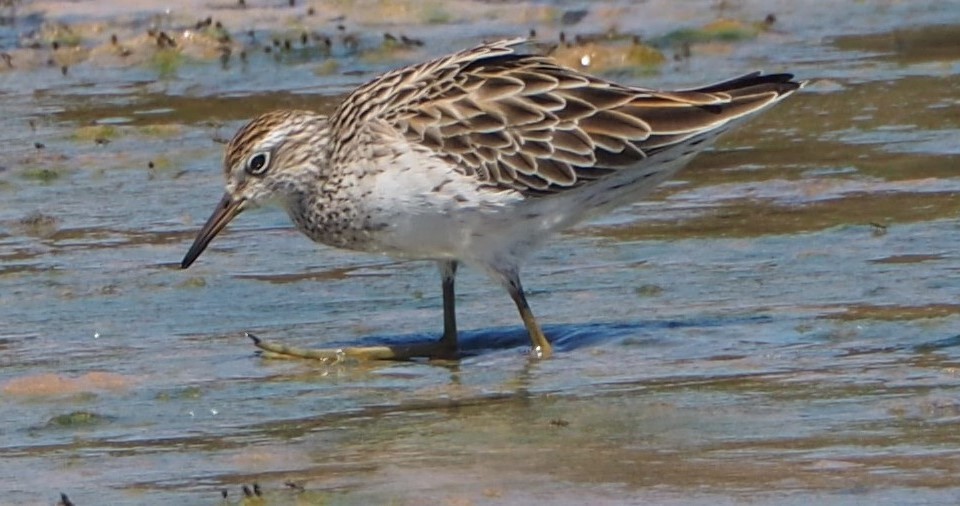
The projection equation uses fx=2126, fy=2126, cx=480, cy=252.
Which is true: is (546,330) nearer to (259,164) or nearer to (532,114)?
(532,114)

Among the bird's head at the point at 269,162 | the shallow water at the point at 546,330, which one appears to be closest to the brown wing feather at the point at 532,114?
the bird's head at the point at 269,162

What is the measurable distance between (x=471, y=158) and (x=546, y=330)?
80 centimetres

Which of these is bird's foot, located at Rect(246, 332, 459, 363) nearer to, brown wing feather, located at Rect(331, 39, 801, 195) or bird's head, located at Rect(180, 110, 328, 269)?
bird's head, located at Rect(180, 110, 328, 269)

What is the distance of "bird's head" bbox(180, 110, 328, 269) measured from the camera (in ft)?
28.1

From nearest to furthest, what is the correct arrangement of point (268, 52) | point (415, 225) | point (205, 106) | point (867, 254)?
point (415, 225) → point (867, 254) → point (205, 106) → point (268, 52)

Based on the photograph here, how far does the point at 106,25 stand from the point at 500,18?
3.04 m

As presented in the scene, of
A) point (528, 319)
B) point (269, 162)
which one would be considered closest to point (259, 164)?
point (269, 162)

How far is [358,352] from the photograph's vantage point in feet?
27.1

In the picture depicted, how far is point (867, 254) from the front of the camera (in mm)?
9125

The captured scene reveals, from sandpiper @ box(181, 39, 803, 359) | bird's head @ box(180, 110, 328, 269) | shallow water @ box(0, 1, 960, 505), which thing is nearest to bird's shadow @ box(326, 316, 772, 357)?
shallow water @ box(0, 1, 960, 505)

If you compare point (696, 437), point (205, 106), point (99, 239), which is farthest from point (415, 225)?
point (205, 106)

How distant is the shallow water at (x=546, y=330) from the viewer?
21.1ft

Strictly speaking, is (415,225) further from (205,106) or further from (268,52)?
(268,52)

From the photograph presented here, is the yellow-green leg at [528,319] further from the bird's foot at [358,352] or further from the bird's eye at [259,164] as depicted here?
the bird's eye at [259,164]
